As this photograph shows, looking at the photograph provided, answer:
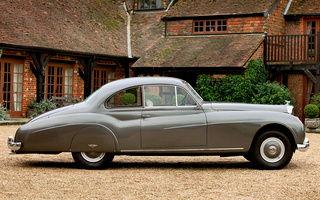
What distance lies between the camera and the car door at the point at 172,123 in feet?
27.5

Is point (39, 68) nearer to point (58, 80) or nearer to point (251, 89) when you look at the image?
point (58, 80)

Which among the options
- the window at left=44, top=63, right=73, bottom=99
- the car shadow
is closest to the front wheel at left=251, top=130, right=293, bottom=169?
the car shadow

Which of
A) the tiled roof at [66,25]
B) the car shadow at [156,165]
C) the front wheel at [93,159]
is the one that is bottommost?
the car shadow at [156,165]

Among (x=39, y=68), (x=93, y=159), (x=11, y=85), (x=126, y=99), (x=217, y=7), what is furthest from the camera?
(x=217, y=7)

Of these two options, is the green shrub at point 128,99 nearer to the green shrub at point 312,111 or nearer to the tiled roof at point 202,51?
the green shrub at point 312,111

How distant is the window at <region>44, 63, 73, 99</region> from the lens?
21.3 meters

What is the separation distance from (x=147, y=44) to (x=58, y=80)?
16.4 feet

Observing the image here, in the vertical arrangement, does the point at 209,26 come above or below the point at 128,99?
above

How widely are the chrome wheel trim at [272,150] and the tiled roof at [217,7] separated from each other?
560 inches

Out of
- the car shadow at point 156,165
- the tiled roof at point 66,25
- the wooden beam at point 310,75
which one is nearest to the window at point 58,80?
the tiled roof at point 66,25

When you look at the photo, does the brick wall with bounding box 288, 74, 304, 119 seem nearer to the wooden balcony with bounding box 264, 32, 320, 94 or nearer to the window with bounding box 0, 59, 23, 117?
the wooden balcony with bounding box 264, 32, 320, 94

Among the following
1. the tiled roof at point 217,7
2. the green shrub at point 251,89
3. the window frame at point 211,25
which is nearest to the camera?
the green shrub at point 251,89

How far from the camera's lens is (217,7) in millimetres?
23656

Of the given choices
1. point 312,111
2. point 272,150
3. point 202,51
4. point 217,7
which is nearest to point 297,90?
point 312,111
